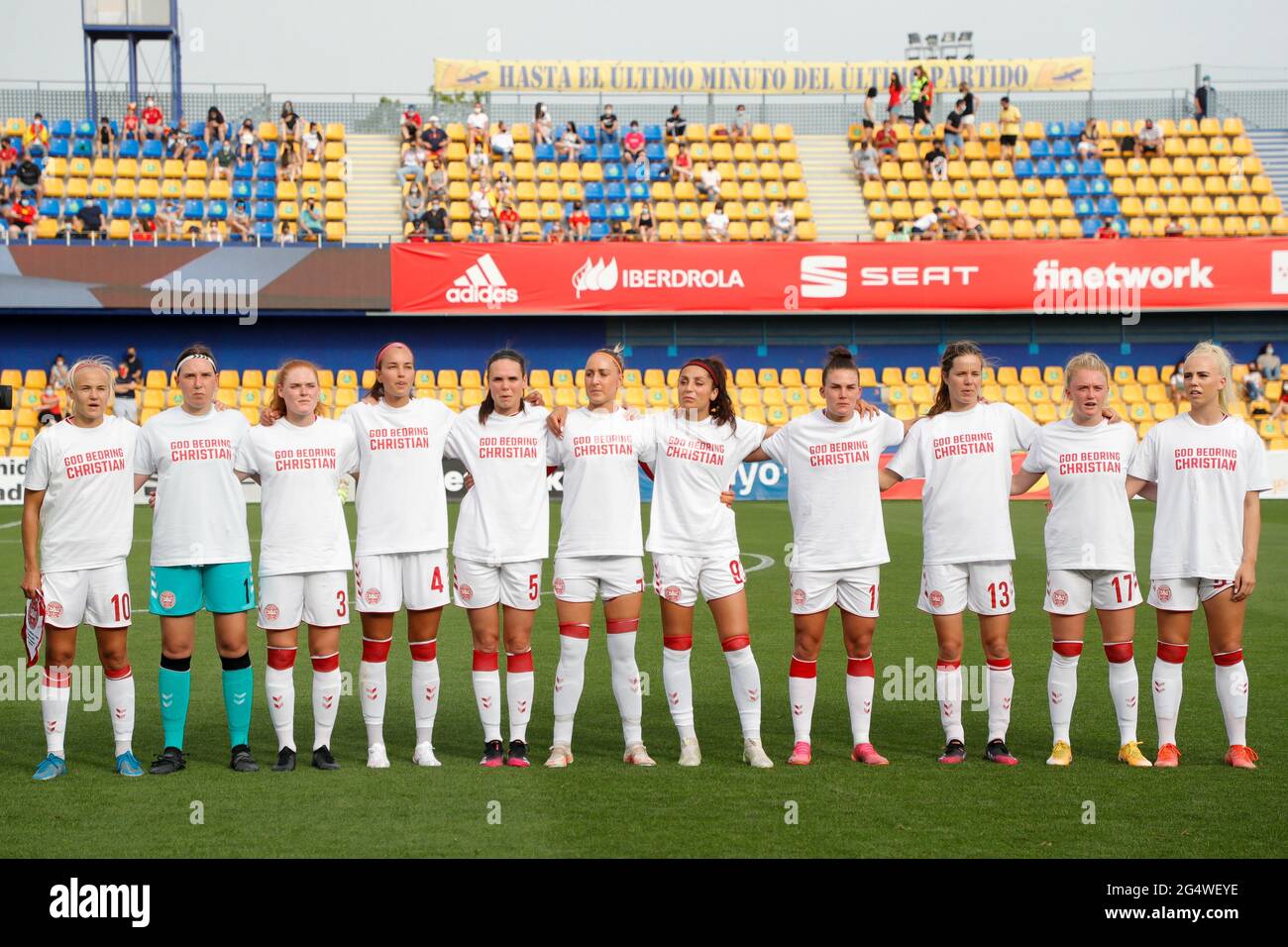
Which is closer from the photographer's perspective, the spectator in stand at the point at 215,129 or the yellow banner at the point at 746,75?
the spectator in stand at the point at 215,129

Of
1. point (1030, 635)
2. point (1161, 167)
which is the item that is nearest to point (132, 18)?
point (1161, 167)

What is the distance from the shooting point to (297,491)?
707 centimetres

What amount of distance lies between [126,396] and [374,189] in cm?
808

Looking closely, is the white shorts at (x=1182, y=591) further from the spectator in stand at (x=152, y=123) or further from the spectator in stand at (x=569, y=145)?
the spectator in stand at (x=152, y=123)

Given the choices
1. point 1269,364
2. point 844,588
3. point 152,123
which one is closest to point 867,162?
point 1269,364

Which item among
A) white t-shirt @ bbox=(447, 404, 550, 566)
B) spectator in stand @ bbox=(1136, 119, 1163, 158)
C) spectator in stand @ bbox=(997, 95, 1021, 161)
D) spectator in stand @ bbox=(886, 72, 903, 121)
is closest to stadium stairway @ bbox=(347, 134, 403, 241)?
spectator in stand @ bbox=(886, 72, 903, 121)

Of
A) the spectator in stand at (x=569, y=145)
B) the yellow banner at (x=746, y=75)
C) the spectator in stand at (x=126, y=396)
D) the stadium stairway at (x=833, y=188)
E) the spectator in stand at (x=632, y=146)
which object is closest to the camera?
the spectator in stand at (x=126, y=396)

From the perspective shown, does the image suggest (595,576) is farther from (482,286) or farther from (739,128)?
(739,128)

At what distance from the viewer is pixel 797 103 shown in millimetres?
34062

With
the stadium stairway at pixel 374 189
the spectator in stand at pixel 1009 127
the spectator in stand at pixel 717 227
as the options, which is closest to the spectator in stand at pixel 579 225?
the spectator in stand at pixel 717 227

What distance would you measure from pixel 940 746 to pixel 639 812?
6.94ft

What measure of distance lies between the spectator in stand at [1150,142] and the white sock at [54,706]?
100 feet

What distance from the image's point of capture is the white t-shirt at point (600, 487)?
7125 millimetres

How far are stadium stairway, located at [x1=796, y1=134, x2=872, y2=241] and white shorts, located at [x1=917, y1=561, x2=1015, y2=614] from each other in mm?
23364
